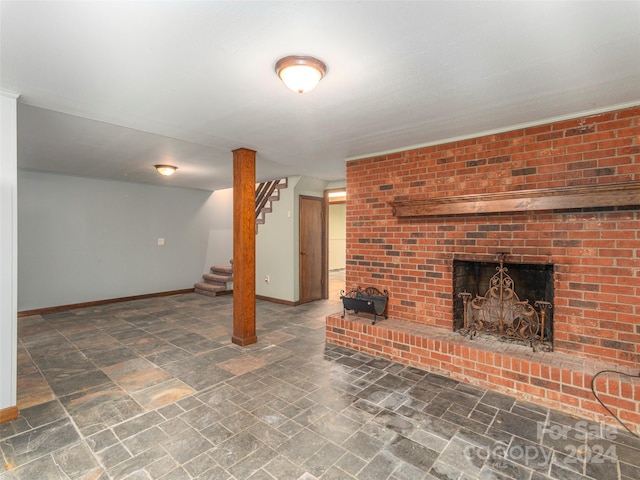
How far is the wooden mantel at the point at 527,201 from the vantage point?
7.91 feet

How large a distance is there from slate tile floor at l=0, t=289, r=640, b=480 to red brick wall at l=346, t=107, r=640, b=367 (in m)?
0.77

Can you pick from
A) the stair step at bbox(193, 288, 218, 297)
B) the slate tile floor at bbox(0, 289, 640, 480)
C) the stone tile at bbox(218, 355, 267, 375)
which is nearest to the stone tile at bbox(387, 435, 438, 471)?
the slate tile floor at bbox(0, 289, 640, 480)

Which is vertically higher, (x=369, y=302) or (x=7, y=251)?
(x=7, y=251)

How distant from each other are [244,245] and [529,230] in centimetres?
298

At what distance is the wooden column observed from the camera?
3744mm

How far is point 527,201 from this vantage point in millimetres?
2807

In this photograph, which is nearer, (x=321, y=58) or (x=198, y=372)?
(x=321, y=58)

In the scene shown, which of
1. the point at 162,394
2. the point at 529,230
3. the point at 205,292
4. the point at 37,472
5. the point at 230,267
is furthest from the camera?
the point at 230,267

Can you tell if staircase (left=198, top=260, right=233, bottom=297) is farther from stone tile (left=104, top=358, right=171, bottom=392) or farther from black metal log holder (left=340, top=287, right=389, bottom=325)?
black metal log holder (left=340, top=287, right=389, bottom=325)

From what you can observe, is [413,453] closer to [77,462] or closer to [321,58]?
[77,462]

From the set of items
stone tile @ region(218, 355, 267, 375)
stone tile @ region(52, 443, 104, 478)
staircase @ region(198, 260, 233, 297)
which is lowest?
stone tile @ region(52, 443, 104, 478)

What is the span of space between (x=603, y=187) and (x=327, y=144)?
100 inches

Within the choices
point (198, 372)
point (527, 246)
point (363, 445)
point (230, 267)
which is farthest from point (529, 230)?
point (230, 267)

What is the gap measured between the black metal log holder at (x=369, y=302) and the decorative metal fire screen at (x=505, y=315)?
2.81 ft
